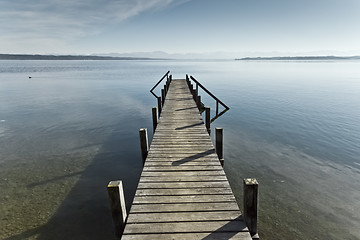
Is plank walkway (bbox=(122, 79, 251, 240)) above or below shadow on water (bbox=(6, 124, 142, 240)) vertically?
above

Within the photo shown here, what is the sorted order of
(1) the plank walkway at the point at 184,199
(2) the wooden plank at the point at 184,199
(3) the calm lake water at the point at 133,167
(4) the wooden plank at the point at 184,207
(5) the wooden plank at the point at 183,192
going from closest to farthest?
(1) the plank walkway at the point at 184,199, (4) the wooden plank at the point at 184,207, (2) the wooden plank at the point at 184,199, (5) the wooden plank at the point at 183,192, (3) the calm lake water at the point at 133,167

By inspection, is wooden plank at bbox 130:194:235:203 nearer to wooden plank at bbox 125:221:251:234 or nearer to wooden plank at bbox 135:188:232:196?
wooden plank at bbox 135:188:232:196

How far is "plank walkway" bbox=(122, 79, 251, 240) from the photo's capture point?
13.4 ft

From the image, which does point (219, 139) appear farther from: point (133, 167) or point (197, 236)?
point (133, 167)

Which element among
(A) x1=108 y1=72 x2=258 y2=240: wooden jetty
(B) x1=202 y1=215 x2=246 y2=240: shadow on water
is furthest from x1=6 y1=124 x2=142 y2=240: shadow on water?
(B) x1=202 y1=215 x2=246 y2=240: shadow on water

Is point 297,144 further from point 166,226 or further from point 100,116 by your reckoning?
point 100,116

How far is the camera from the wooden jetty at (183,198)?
13.4 feet

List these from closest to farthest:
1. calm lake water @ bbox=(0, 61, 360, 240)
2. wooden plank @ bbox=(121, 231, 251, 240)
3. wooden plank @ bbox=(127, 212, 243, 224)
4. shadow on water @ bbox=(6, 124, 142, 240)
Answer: wooden plank @ bbox=(121, 231, 251, 240) < wooden plank @ bbox=(127, 212, 243, 224) < shadow on water @ bbox=(6, 124, 142, 240) < calm lake water @ bbox=(0, 61, 360, 240)

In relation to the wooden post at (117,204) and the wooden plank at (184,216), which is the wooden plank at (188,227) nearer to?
the wooden plank at (184,216)

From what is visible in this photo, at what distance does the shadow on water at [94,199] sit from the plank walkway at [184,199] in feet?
8.87

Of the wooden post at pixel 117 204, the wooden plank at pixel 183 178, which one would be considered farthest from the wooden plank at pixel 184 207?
the wooden plank at pixel 183 178

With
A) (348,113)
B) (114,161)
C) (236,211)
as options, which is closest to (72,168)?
(114,161)

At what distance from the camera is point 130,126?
687 inches

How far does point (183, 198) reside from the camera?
5.00 metres
